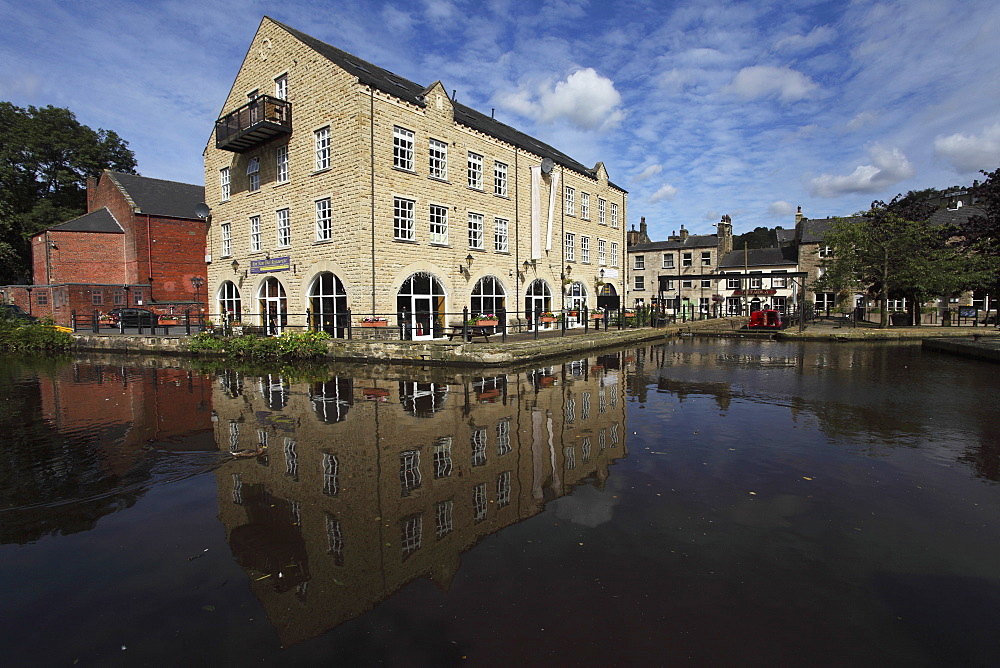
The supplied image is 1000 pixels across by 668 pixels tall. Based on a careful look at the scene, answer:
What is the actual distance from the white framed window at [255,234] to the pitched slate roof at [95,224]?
1757cm

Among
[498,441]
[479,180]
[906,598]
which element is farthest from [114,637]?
[479,180]

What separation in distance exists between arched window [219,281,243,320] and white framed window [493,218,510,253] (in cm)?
1244

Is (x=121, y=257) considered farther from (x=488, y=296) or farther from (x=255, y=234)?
(x=488, y=296)

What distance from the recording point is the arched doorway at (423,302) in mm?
18609

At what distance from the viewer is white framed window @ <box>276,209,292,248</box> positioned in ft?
65.7

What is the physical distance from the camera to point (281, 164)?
20.3 meters

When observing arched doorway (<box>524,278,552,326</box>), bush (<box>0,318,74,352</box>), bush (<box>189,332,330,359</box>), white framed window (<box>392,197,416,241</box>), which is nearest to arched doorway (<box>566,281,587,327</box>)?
arched doorway (<box>524,278,552,326</box>)

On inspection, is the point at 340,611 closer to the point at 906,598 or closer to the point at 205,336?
the point at 906,598

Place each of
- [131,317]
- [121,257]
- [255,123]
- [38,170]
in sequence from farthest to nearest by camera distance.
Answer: [38,170] → [121,257] → [131,317] → [255,123]

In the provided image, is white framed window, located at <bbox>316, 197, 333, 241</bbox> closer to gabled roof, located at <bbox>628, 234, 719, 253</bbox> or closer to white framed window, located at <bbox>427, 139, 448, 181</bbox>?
white framed window, located at <bbox>427, 139, 448, 181</bbox>

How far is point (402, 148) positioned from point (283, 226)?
20.4ft

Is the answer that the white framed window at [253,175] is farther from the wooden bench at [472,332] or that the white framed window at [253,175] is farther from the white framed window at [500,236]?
the wooden bench at [472,332]

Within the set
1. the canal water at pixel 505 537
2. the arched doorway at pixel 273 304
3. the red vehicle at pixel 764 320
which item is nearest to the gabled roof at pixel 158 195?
the arched doorway at pixel 273 304

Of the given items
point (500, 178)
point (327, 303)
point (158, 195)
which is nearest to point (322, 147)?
point (327, 303)
